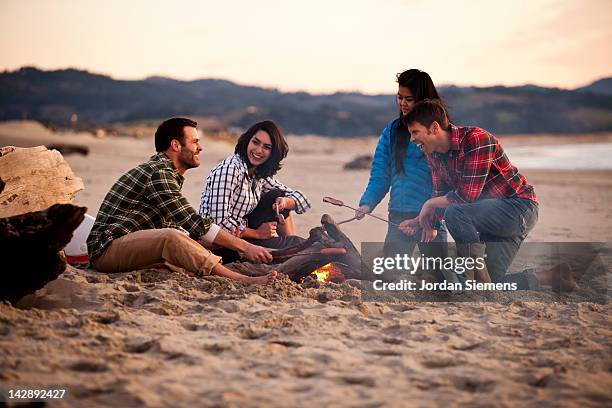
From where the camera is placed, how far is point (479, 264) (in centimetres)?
490

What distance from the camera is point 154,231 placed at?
4762 mm

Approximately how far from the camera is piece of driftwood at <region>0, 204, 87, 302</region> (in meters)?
3.79

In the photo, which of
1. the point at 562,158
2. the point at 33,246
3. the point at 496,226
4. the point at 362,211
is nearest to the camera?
the point at 33,246

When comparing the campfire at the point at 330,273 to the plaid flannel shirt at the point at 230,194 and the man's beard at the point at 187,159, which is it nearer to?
the plaid flannel shirt at the point at 230,194

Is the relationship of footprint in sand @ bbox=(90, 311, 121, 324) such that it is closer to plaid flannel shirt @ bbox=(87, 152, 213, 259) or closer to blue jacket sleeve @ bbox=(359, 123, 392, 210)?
plaid flannel shirt @ bbox=(87, 152, 213, 259)

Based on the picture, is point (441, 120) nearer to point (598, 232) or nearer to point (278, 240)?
point (278, 240)

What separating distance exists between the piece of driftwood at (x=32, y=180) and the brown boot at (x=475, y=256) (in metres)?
3.09

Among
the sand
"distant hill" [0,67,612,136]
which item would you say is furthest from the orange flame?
"distant hill" [0,67,612,136]

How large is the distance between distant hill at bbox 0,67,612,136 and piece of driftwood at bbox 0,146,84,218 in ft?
87.7

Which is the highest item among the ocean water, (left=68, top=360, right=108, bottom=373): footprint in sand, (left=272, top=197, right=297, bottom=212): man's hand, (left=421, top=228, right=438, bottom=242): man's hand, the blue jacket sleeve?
the ocean water

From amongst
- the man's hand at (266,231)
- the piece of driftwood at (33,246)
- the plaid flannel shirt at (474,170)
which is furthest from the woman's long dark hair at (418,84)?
the piece of driftwood at (33,246)

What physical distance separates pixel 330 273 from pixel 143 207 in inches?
55.6

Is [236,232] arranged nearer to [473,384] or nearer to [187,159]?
[187,159]

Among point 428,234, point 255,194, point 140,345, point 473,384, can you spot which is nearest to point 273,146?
point 255,194
